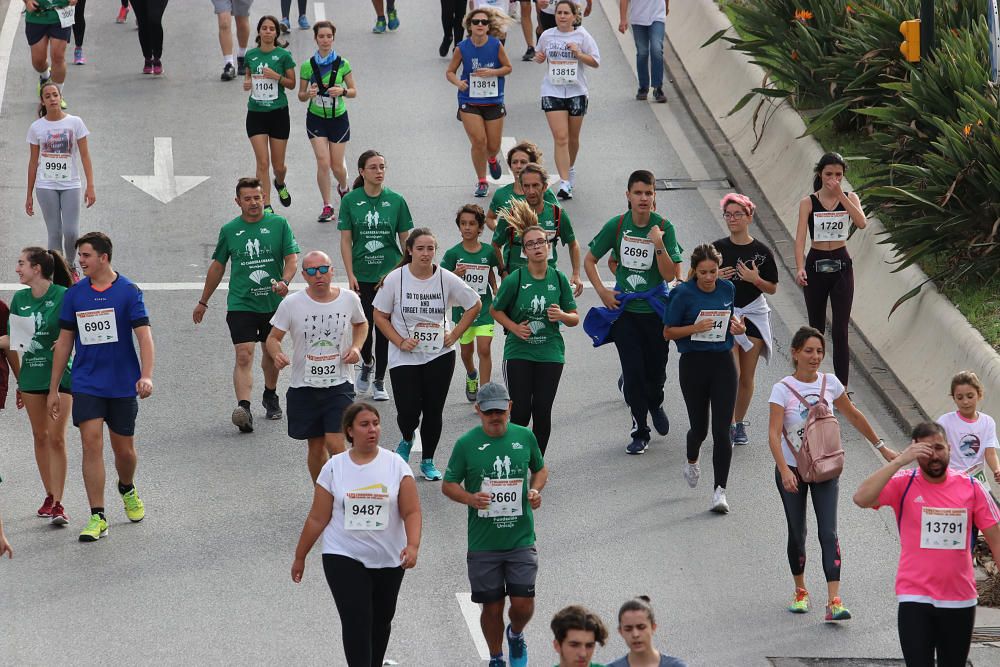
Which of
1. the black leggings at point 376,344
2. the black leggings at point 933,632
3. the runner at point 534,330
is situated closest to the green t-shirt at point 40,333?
the black leggings at point 376,344

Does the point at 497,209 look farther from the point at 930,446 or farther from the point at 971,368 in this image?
the point at 930,446

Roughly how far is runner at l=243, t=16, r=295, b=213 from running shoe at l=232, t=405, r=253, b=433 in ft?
14.8

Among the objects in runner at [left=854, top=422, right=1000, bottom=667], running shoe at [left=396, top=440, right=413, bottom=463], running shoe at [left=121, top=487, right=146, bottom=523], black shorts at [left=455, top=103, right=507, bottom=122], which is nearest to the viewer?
runner at [left=854, top=422, right=1000, bottom=667]

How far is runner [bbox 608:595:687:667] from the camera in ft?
24.1

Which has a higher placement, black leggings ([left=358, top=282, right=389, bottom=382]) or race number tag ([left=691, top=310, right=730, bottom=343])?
race number tag ([left=691, top=310, right=730, bottom=343])

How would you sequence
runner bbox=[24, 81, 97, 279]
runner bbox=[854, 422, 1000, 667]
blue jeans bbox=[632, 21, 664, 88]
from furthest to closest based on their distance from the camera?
blue jeans bbox=[632, 21, 664, 88]
runner bbox=[24, 81, 97, 279]
runner bbox=[854, 422, 1000, 667]

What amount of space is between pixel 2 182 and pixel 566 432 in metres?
8.41

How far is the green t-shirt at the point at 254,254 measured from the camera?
43.3 feet

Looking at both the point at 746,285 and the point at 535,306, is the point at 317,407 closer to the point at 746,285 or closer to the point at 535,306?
the point at 535,306

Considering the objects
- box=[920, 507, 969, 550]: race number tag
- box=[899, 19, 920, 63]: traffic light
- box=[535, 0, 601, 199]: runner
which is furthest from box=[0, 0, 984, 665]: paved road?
box=[899, 19, 920, 63]: traffic light

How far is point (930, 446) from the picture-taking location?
8.62 m

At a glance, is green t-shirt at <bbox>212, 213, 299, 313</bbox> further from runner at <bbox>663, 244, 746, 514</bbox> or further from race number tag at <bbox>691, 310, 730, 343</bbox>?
race number tag at <bbox>691, 310, 730, 343</bbox>

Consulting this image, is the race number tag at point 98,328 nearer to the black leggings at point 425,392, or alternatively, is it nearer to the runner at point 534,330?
the black leggings at point 425,392

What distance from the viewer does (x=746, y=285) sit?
1308 cm
